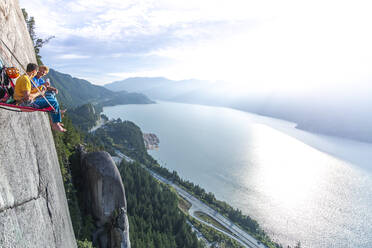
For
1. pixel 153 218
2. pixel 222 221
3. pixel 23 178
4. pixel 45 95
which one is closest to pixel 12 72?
pixel 45 95

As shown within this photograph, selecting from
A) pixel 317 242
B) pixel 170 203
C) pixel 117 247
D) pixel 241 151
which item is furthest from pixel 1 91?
pixel 241 151

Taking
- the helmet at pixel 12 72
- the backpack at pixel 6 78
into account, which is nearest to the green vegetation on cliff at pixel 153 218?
the backpack at pixel 6 78

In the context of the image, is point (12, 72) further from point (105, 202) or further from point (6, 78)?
point (105, 202)

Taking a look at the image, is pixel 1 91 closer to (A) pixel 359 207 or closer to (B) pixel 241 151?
(A) pixel 359 207

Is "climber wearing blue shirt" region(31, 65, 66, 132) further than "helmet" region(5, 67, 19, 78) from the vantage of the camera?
Yes

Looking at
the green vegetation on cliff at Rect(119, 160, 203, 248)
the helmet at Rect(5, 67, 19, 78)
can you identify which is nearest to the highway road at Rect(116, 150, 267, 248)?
the green vegetation on cliff at Rect(119, 160, 203, 248)

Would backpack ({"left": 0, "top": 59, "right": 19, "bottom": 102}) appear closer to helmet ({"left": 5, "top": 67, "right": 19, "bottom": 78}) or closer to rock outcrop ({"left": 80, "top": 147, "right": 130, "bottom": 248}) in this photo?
helmet ({"left": 5, "top": 67, "right": 19, "bottom": 78})
